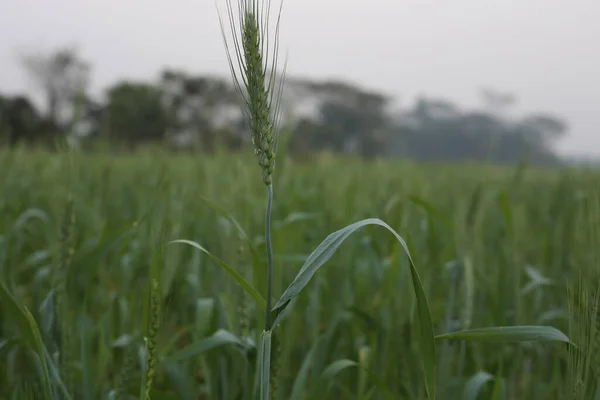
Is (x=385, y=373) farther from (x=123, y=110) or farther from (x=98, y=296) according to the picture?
(x=123, y=110)

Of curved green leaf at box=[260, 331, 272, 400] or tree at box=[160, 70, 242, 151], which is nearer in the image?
curved green leaf at box=[260, 331, 272, 400]

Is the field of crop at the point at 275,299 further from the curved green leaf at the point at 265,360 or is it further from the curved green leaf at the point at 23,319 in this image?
the curved green leaf at the point at 265,360

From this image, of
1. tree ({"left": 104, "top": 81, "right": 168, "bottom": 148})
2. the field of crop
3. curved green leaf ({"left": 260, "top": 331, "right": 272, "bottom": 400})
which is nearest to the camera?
curved green leaf ({"left": 260, "top": 331, "right": 272, "bottom": 400})

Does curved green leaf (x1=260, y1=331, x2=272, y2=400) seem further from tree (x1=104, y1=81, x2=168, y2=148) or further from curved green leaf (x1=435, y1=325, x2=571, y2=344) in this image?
tree (x1=104, y1=81, x2=168, y2=148)

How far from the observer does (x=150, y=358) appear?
2.03 feet

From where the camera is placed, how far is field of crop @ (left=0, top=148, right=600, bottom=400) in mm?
798

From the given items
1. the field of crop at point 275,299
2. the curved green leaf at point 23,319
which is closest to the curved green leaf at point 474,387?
the field of crop at point 275,299

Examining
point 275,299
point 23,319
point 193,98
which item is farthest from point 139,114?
point 23,319

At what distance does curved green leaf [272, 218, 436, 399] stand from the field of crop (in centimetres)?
2

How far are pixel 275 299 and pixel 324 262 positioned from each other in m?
0.58

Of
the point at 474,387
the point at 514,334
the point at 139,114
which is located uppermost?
the point at 139,114

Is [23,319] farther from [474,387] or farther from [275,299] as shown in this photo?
[474,387]

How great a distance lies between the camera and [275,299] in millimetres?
1086

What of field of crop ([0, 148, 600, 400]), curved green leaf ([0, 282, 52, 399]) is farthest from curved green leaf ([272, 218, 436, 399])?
curved green leaf ([0, 282, 52, 399])
